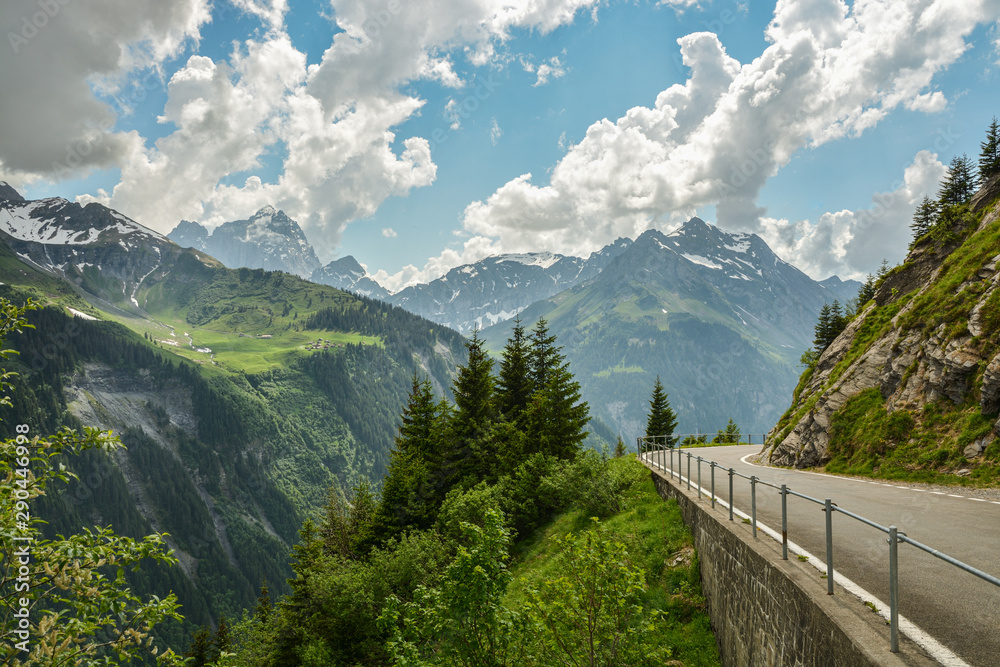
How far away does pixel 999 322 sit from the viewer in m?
17.8

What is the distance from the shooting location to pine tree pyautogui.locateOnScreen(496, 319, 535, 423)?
31.5 meters

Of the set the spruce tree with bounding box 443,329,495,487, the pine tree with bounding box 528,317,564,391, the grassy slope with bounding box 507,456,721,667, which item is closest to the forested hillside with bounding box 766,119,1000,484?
the grassy slope with bounding box 507,456,721,667

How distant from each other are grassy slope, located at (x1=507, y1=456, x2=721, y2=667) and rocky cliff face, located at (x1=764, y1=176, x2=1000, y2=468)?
35.4ft

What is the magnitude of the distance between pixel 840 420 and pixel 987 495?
11778 millimetres

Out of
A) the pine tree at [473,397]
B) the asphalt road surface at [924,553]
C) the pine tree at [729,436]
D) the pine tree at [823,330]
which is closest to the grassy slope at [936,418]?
the asphalt road surface at [924,553]

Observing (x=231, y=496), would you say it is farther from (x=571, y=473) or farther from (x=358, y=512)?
(x=571, y=473)

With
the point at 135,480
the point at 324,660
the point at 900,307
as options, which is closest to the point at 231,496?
the point at 135,480

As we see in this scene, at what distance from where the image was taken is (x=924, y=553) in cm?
566

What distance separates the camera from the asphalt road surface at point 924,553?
16.3 ft

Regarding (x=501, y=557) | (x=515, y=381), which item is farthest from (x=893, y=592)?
(x=515, y=381)

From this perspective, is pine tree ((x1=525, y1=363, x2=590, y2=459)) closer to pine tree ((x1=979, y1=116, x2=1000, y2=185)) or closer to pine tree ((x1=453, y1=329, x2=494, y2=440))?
pine tree ((x1=453, y1=329, x2=494, y2=440))

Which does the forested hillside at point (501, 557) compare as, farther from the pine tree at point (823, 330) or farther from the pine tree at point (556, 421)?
the pine tree at point (823, 330)

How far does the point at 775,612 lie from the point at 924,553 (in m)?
2.19

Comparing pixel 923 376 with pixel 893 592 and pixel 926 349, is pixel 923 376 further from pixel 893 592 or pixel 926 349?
pixel 893 592
